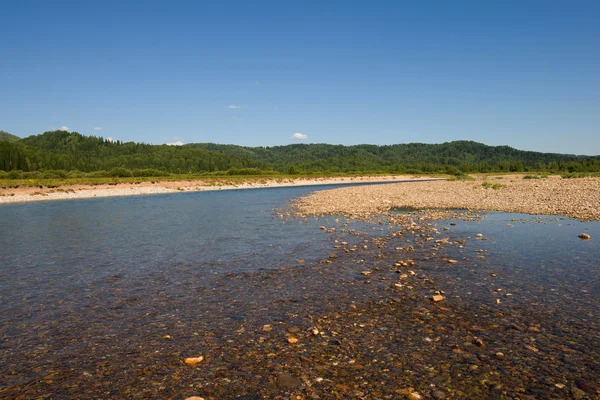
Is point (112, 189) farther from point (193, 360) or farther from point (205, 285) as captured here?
point (193, 360)

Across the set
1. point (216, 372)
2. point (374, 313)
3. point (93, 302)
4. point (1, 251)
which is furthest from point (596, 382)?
point (1, 251)

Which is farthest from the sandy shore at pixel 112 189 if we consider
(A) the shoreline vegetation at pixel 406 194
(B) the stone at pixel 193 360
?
(B) the stone at pixel 193 360

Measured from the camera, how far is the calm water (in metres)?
7.38

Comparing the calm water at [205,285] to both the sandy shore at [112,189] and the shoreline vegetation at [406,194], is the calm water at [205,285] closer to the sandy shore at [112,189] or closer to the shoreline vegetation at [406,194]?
the shoreline vegetation at [406,194]

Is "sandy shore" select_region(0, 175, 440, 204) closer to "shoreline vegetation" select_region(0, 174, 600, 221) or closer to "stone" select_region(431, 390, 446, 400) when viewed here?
"shoreline vegetation" select_region(0, 174, 600, 221)

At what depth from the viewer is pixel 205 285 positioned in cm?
1121

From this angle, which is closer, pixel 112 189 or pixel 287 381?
pixel 287 381

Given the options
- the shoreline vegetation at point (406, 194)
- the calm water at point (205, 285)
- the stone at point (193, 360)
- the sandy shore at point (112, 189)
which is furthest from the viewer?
the sandy shore at point (112, 189)

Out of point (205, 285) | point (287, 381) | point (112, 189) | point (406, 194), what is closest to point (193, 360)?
point (287, 381)

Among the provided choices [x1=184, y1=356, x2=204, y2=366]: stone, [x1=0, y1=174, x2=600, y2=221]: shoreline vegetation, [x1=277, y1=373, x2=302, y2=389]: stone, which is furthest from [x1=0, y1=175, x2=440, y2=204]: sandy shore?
[x1=277, y1=373, x2=302, y2=389]: stone

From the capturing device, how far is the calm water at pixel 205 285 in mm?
7379

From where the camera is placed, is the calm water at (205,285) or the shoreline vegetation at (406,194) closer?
the calm water at (205,285)

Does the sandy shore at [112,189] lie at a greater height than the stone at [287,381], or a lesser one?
greater

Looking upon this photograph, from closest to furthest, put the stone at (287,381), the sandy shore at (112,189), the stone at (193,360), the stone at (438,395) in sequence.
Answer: the stone at (438,395) → the stone at (287,381) → the stone at (193,360) → the sandy shore at (112,189)
